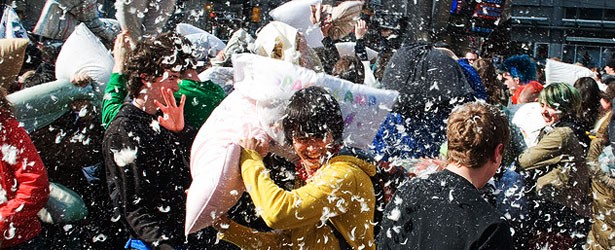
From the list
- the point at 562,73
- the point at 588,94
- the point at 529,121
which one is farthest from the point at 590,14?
the point at 529,121

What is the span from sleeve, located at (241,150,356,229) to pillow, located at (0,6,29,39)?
351cm

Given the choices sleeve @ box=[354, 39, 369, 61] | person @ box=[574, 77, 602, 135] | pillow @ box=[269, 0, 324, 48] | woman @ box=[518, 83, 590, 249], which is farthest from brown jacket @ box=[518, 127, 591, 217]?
sleeve @ box=[354, 39, 369, 61]

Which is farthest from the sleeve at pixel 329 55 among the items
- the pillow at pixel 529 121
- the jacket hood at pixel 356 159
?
the jacket hood at pixel 356 159

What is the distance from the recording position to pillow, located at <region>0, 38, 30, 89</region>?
4.12m

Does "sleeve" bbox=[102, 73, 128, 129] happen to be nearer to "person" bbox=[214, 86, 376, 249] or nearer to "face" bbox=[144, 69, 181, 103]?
"face" bbox=[144, 69, 181, 103]

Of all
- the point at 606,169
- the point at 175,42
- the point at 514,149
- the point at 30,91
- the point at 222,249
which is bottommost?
the point at 606,169

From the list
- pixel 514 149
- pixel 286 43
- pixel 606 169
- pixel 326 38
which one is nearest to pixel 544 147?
pixel 514 149

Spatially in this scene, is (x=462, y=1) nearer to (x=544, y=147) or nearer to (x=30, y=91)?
(x=544, y=147)

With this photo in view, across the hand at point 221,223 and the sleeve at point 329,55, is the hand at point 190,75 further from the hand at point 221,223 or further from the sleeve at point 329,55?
the sleeve at point 329,55

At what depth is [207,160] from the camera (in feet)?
10.0

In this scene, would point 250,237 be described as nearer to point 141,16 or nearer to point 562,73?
point 141,16

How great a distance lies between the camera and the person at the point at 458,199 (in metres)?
2.68

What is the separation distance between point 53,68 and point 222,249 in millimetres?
2200

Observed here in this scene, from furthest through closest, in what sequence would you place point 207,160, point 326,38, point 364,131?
1. point 326,38
2. point 364,131
3. point 207,160
